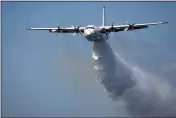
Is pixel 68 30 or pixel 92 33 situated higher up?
pixel 68 30

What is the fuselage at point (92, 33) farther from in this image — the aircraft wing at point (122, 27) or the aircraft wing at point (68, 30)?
the aircraft wing at point (68, 30)

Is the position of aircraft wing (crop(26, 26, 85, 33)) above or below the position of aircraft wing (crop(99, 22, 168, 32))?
above

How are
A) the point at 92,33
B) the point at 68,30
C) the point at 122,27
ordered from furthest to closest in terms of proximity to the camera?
the point at 68,30, the point at 122,27, the point at 92,33

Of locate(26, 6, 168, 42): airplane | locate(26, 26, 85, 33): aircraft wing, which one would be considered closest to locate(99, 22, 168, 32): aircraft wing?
locate(26, 6, 168, 42): airplane

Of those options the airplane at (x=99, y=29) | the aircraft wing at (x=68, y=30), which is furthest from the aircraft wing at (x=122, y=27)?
the aircraft wing at (x=68, y=30)

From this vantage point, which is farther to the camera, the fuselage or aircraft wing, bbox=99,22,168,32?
aircraft wing, bbox=99,22,168,32

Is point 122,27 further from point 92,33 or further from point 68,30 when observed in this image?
point 68,30

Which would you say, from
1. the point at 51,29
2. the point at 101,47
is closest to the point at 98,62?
the point at 101,47

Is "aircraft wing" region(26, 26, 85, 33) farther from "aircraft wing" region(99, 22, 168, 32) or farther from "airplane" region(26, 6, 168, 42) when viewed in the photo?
"aircraft wing" region(99, 22, 168, 32)

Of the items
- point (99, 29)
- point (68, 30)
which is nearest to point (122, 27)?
point (99, 29)

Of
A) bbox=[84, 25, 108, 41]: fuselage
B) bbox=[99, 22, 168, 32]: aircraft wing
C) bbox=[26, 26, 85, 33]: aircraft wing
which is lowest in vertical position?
bbox=[84, 25, 108, 41]: fuselage

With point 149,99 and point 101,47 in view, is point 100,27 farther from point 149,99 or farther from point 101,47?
point 149,99

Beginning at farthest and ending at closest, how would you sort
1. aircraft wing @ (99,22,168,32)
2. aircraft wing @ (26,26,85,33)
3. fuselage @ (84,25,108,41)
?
aircraft wing @ (26,26,85,33)
aircraft wing @ (99,22,168,32)
fuselage @ (84,25,108,41)

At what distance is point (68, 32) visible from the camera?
94.8m
